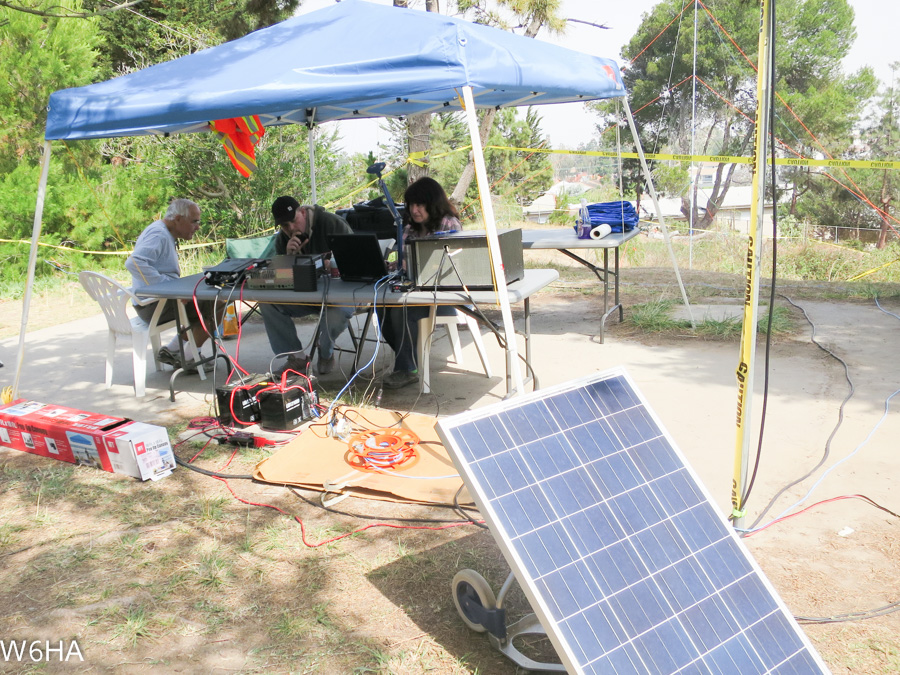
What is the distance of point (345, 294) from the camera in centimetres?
393

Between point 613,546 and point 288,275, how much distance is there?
277 cm

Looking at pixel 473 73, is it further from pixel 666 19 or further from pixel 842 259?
pixel 666 19

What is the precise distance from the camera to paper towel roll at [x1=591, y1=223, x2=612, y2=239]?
17.3 feet

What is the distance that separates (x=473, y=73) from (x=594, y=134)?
24223mm

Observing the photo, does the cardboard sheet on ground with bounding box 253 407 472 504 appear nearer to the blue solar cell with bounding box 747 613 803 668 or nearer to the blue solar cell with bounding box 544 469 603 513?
the blue solar cell with bounding box 544 469 603 513

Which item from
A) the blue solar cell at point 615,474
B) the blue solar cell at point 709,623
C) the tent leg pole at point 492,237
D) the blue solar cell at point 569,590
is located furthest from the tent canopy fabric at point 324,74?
the blue solar cell at point 709,623

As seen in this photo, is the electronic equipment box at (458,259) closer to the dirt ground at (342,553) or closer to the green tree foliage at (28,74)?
the dirt ground at (342,553)

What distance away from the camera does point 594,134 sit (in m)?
26.1

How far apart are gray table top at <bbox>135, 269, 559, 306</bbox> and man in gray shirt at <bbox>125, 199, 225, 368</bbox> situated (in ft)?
0.62

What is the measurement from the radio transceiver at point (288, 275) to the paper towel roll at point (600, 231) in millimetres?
2139

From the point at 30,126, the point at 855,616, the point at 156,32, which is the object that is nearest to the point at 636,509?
the point at 855,616

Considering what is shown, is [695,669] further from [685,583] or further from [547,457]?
[547,457]


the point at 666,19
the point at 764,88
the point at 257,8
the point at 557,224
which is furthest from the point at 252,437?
the point at 666,19

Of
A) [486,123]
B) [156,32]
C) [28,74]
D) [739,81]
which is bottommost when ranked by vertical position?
[486,123]
